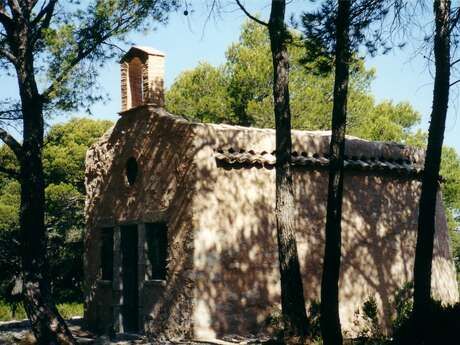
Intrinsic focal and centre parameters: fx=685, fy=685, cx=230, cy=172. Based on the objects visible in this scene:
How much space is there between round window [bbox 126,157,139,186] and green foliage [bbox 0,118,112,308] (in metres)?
3.30

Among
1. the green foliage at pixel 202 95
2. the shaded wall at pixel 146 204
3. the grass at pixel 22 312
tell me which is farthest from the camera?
the green foliage at pixel 202 95

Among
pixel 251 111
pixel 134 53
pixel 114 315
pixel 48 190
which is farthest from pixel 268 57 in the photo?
pixel 114 315

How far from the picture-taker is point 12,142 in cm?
1233

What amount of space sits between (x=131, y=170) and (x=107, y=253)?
2.25m

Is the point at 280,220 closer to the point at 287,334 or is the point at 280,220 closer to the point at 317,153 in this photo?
the point at 287,334

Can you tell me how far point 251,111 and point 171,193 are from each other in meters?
18.6

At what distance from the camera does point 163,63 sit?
1570 cm

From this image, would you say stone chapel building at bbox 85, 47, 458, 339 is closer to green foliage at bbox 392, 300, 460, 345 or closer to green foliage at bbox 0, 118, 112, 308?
green foliage at bbox 0, 118, 112, 308

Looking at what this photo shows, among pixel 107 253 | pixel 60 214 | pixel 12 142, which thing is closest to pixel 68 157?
pixel 60 214

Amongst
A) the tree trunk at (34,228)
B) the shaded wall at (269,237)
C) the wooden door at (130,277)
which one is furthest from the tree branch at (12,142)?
the wooden door at (130,277)

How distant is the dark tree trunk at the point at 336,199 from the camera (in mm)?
9906

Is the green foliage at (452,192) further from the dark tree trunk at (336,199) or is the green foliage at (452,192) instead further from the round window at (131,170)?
the dark tree trunk at (336,199)

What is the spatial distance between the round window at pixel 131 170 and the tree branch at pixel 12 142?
362 cm

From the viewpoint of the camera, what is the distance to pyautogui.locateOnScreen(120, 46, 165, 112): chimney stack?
15406 mm
